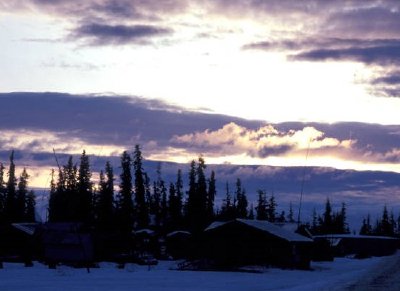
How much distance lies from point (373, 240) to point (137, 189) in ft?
220

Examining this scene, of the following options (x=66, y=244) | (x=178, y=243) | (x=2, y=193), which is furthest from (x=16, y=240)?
(x=2, y=193)

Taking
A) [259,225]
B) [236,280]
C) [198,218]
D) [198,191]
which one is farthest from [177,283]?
[198,191]

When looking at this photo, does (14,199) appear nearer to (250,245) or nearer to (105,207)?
(105,207)

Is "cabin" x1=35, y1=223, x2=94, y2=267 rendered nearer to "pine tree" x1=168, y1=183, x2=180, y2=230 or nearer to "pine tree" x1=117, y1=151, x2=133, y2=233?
"pine tree" x1=117, y1=151, x2=133, y2=233

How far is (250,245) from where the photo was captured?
73.4 metres

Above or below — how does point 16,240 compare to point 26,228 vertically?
below

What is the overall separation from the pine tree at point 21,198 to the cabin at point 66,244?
3303 centimetres

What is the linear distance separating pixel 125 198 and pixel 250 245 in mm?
44566

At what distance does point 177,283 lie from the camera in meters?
45.6

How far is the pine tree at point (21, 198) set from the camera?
349 feet

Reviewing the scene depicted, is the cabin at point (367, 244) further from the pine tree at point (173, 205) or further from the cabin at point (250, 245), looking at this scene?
the cabin at point (250, 245)

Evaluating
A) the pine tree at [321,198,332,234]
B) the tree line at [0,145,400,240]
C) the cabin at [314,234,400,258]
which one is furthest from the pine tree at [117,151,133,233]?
the pine tree at [321,198,332,234]

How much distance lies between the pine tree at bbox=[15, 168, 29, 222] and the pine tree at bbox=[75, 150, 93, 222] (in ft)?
28.2

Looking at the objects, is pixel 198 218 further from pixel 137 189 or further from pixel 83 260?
pixel 83 260
